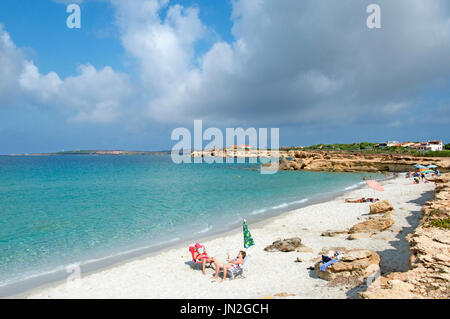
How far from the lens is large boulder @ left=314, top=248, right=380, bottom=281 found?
23.1ft

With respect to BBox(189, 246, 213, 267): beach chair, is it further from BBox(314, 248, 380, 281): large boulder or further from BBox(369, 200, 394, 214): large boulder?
BBox(369, 200, 394, 214): large boulder

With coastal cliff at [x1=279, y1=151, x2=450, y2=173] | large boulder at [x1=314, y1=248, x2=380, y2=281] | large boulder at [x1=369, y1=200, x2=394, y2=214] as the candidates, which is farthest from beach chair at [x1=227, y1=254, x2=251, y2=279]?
coastal cliff at [x1=279, y1=151, x2=450, y2=173]

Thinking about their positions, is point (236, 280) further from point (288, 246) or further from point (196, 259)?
point (288, 246)

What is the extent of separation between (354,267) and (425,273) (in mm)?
1913

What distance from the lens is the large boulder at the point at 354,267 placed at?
703 cm

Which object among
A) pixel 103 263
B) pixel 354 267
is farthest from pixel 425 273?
pixel 103 263

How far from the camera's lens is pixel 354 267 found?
717 centimetres

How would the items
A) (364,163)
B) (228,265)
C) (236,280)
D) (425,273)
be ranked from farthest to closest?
(364,163) → (228,265) → (236,280) → (425,273)

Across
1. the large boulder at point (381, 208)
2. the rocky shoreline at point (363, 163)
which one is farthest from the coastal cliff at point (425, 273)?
the rocky shoreline at point (363, 163)

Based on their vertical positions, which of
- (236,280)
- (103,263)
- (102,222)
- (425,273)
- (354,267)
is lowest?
(103,263)
